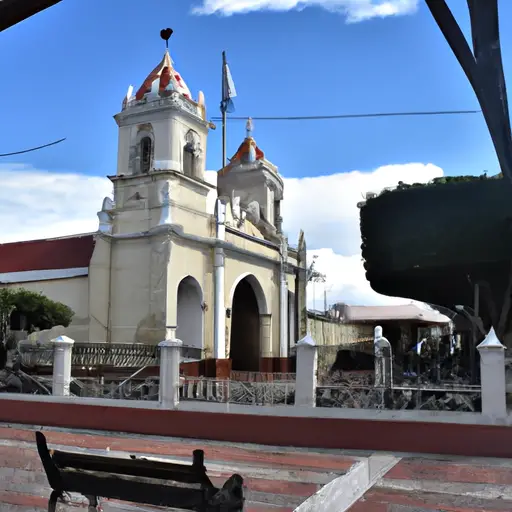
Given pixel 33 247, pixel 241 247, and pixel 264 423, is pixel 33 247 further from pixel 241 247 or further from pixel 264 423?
pixel 264 423

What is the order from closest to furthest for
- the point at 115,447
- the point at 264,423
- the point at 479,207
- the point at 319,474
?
1. the point at 319,474
2. the point at 115,447
3. the point at 264,423
4. the point at 479,207

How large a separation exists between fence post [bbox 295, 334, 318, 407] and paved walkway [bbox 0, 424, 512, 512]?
1155mm

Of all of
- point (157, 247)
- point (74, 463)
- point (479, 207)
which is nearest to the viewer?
point (74, 463)

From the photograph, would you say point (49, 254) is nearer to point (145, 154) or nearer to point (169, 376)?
point (145, 154)

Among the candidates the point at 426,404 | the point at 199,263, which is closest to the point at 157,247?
the point at 199,263

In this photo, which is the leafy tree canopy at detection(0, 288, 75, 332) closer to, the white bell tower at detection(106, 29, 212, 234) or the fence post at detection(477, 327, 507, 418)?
the white bell tower at detection(106, 29, 212, 234)

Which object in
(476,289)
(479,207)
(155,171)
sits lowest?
(476,289)

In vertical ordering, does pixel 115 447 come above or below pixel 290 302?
below

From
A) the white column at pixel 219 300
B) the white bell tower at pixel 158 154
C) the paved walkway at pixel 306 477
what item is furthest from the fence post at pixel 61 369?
the white column at pixel 219 300

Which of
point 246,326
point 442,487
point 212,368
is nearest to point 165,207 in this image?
point 212,368

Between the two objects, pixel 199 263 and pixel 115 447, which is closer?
pixel 115 447

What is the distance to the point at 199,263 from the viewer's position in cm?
1839

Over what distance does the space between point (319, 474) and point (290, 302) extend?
18381mm

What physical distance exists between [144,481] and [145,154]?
54.2 ft
